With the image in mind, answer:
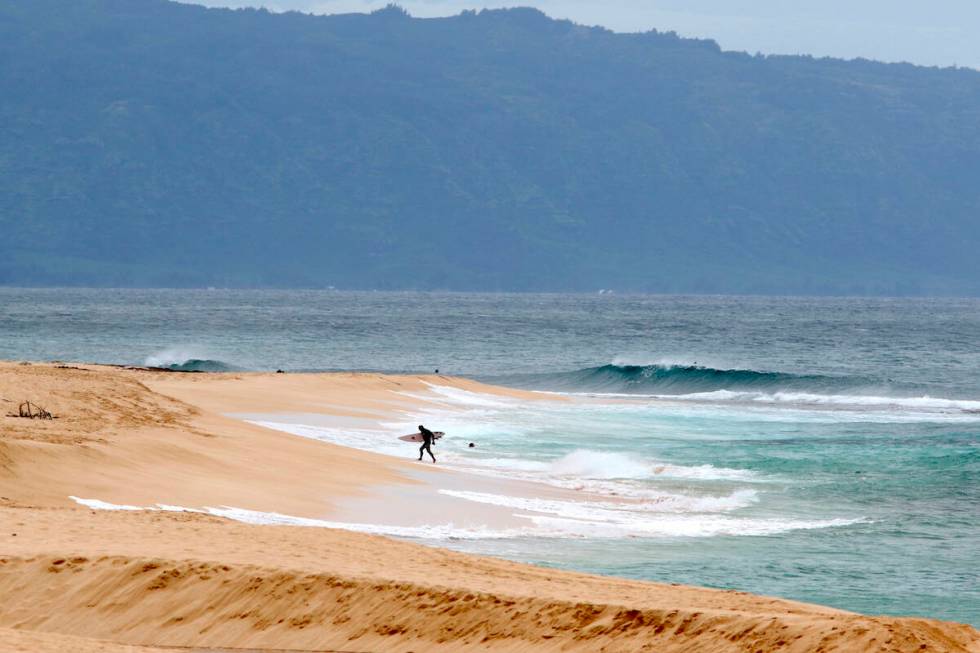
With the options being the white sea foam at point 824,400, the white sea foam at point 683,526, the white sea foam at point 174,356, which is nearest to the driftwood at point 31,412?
the white sea foam at point 683,526

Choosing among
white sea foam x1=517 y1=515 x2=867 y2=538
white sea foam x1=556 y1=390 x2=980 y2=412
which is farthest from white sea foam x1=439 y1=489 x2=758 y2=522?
white sea foam x1=556 y1=390 x2=980 y2=412

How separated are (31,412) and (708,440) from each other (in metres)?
19.6

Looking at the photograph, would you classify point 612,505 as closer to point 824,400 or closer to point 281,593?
point 281,593

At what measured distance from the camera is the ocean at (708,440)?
63.2ft

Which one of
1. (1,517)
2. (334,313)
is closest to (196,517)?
(1,517)

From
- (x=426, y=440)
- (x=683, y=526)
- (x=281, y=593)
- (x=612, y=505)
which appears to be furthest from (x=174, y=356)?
(x=281, y=593)

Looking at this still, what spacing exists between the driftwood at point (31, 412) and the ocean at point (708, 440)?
277 inches

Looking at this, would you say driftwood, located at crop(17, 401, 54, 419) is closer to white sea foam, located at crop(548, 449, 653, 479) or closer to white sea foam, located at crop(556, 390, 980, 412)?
white sea foam, located at crop(548, 449, 653, 479)

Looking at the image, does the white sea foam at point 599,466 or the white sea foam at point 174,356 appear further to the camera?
the white sea foam at point 174,356

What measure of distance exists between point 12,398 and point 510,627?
1416 centimetres

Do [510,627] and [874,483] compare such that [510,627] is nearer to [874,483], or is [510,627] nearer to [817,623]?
[817,623]

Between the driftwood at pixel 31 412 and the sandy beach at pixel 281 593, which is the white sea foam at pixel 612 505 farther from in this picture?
the driftwood at pixel 31 412

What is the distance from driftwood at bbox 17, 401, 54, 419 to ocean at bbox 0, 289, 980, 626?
277 inches

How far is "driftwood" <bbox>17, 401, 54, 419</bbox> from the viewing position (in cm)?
2278
